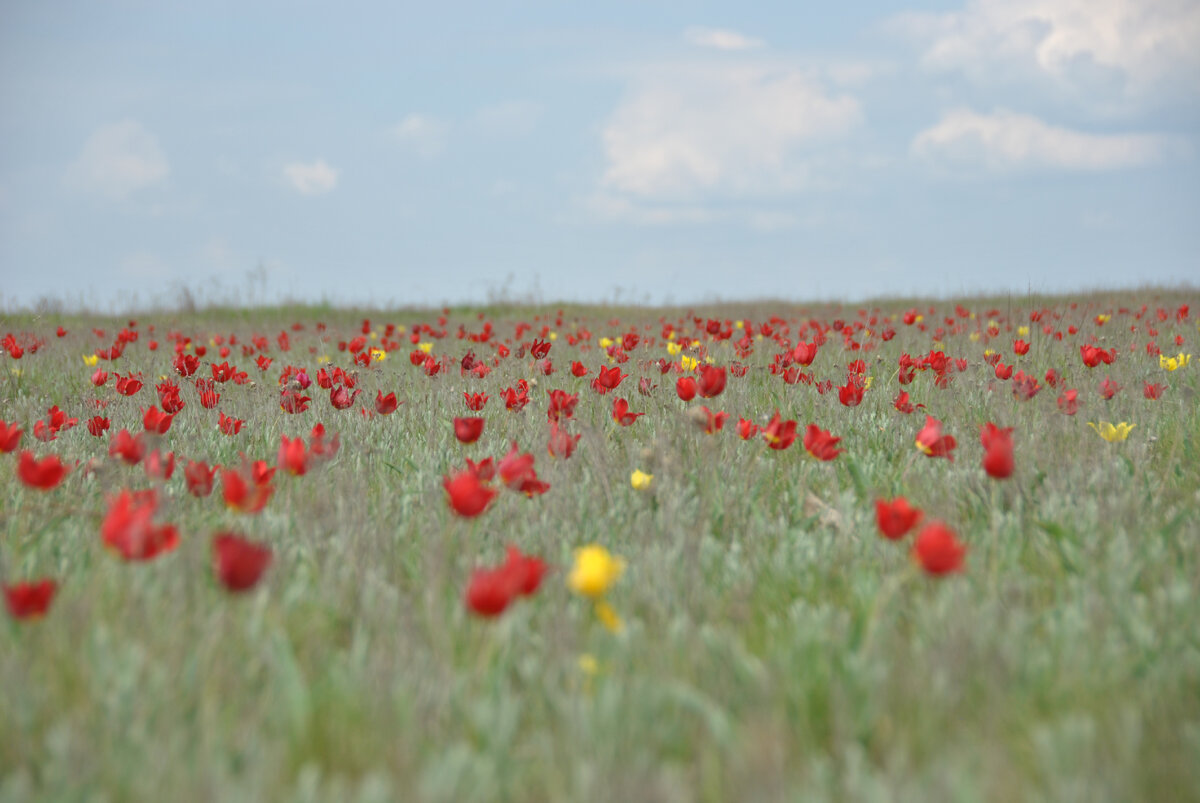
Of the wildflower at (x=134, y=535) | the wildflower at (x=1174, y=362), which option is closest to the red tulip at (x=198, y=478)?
the wildflower at (x=134, y=535)

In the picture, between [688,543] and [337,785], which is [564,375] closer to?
[688,543]

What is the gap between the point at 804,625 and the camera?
1.78 meters

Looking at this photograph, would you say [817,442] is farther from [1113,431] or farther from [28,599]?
[28,599]

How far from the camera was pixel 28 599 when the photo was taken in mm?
1535

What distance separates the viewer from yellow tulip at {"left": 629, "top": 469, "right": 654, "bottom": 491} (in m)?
2.79

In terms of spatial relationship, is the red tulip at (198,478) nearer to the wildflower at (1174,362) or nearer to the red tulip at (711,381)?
the red tulip at (711,381)

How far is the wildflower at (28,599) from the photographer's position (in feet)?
4.99

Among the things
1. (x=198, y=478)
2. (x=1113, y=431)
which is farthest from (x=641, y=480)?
(x=1113, y=431)

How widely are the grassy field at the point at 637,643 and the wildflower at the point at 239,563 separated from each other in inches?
2.3

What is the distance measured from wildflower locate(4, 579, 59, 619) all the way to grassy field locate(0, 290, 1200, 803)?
0.07 meters

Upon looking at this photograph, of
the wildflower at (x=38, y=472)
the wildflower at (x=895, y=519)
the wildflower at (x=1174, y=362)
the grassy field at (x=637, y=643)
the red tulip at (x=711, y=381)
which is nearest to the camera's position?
the grassy field at (x=637, y=643)

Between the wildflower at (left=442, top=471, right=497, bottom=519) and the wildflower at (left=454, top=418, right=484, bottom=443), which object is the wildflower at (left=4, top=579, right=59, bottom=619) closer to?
the wildflower at (left=442, top=471, right=497, bottom=519)

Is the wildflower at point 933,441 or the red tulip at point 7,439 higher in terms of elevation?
the wildflower at point 933,441

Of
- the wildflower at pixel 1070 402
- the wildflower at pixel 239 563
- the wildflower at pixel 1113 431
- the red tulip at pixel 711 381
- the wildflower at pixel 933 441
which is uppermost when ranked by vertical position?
the red tulip at pixel 711 381
